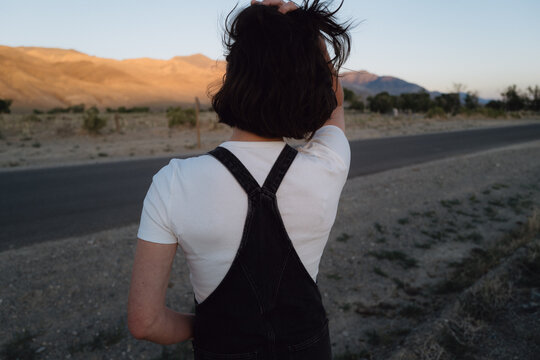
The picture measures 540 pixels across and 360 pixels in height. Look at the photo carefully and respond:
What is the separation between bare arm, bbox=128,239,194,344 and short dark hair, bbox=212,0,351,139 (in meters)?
0.42

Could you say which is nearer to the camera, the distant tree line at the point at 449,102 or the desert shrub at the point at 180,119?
Result: the desert shrub at the point at 180,119

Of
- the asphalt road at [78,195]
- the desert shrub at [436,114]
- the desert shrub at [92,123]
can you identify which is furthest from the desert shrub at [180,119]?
the desert shrub at [436,114]

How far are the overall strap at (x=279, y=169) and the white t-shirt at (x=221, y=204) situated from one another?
Answer: 0.01 metres

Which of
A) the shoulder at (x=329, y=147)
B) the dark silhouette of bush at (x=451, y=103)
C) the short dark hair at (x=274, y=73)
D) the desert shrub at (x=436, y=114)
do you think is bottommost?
the shoulder at (x=329, y=147)

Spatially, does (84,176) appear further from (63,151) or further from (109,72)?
(109,72)

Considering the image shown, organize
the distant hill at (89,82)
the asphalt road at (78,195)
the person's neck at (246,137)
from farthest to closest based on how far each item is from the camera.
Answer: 1. the distant hill at (89,82)
2. the asphalt road at (78,195)
3. the person's neck at (246,137)

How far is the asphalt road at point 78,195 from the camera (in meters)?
5.64

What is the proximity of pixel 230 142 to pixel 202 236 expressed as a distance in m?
0.27

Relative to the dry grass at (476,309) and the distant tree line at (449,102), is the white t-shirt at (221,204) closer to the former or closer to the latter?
the dry grass at (476,309)

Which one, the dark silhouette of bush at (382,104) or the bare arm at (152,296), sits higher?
the dark silhouette of bush at (382,104)

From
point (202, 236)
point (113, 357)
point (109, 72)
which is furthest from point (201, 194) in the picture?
point (109, 72)

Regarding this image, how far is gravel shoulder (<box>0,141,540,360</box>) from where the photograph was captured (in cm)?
295

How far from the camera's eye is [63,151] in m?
14.7

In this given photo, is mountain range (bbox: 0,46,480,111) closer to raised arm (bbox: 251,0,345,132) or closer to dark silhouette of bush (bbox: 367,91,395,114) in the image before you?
dark silhouette of bush (bbox: 367,91,395,114)
